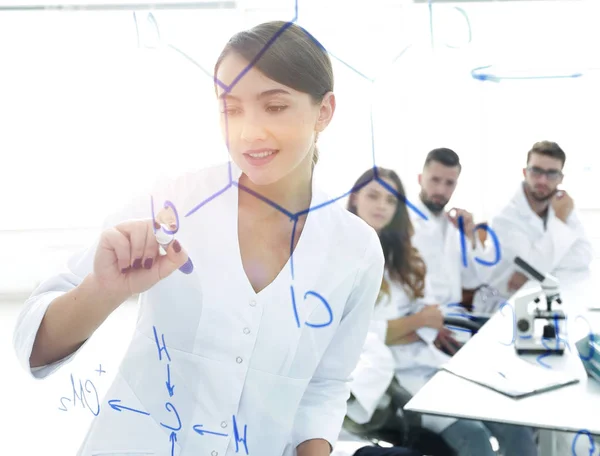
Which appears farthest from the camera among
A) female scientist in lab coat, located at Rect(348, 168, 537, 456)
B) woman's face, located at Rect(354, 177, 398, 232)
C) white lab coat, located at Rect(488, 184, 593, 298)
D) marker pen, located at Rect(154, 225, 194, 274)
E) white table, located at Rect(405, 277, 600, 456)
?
female scientist in lab coat, located at Rect(348, 168, 537, 456)

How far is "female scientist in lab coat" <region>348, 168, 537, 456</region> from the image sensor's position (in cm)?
101

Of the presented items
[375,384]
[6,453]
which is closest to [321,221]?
[6,453]

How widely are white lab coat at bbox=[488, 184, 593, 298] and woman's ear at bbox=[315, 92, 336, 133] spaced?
0.82ft

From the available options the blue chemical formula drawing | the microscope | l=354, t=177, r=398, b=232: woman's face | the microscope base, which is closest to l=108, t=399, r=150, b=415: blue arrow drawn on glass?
the blue chemical formula drawing

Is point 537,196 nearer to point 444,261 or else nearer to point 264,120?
point 444,261

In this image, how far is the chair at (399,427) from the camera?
1.01 m

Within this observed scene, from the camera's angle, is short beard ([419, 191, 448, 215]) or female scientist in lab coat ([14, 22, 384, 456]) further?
short beard ([419, 191, 448, 215])

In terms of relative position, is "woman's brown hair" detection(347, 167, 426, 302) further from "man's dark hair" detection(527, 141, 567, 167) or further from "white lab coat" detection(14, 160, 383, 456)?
"white lab coat" detection(14, 160, 383, 456)

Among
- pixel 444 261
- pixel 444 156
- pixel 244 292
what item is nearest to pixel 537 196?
pixel 444 156

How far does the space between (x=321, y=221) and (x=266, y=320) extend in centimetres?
8

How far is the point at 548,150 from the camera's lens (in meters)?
0.59

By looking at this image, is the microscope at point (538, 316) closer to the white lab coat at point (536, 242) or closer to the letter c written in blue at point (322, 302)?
the white lab coat at point (536, 242)

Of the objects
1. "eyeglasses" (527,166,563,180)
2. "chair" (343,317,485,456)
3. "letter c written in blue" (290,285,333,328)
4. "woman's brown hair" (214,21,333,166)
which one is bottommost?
"chair" (343,317,485,456)

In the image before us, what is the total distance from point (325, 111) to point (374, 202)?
18 centimetres
